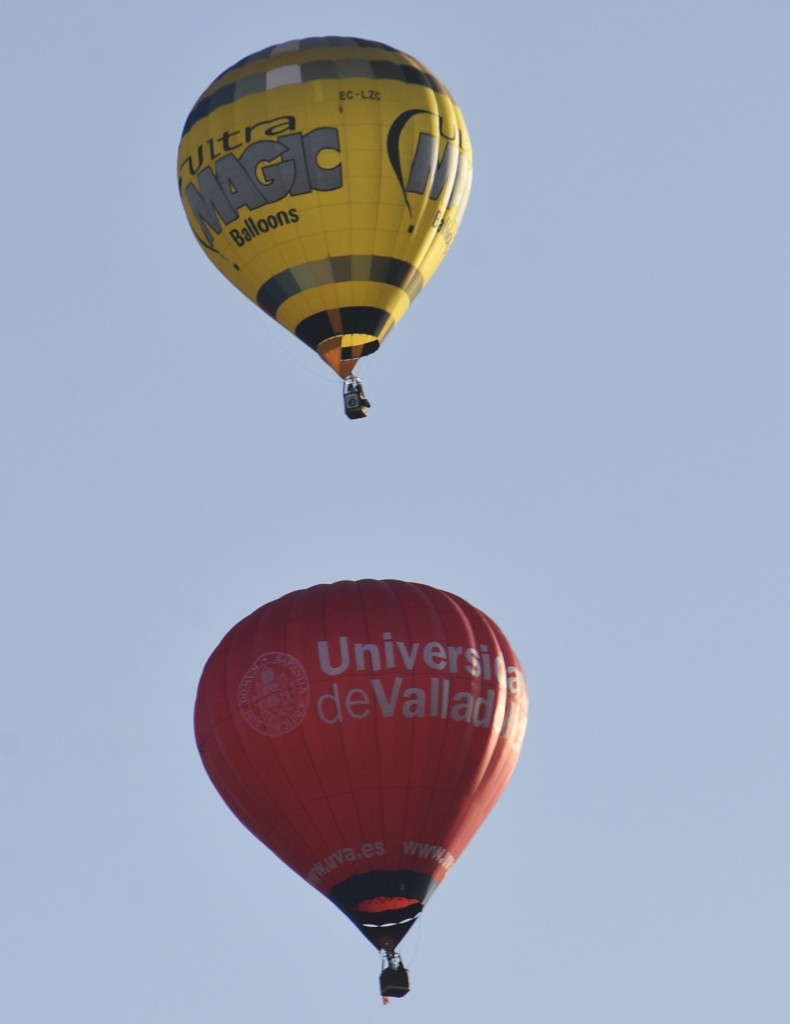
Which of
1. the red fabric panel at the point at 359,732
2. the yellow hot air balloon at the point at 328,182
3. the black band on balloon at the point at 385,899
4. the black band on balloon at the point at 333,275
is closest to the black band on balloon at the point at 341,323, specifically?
the yellow hot air balloon at the point at 328,182

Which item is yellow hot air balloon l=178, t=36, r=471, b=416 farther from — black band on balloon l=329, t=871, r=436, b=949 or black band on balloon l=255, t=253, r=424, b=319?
black band on balloon l=329, t=871, r=436, b=949

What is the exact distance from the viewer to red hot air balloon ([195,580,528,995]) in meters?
45.6

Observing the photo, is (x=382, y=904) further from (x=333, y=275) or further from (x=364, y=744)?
(x=333, y=275)

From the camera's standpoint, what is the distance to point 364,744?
4544 centimetres

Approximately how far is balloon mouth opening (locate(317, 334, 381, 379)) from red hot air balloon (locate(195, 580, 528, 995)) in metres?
4.55

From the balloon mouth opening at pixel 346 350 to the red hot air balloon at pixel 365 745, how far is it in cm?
455

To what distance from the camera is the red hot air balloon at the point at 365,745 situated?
45.6 meters

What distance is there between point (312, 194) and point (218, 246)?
5.97 ft

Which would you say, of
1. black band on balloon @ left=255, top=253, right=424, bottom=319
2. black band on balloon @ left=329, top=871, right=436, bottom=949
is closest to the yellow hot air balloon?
black band on balloon @ left=255, top=253, right=424, bottom=319

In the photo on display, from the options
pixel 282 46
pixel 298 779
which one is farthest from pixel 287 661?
pixel 282 46

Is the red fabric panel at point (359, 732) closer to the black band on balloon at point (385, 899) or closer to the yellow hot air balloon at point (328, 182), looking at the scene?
the black band on balloon at point (385, 899)

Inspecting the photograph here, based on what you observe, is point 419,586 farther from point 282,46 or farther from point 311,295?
point 282,46

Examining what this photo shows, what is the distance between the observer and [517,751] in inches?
1845

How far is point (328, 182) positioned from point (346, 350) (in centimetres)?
260
